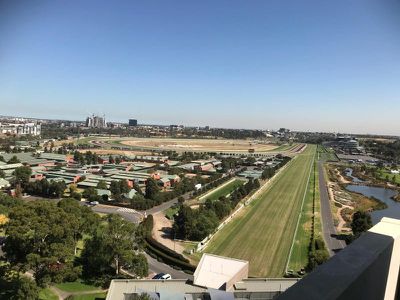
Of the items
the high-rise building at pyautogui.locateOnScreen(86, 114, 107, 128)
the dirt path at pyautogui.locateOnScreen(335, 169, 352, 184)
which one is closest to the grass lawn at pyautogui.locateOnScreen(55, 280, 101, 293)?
the dirt path at pyautogui.locateOnScreen(335, 169, 352, 184)

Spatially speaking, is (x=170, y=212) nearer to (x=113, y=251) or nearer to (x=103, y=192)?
(x=103, y=192)

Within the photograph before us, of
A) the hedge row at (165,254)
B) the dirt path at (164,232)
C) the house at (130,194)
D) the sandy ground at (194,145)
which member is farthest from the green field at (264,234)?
the sandy ground at (194,145)

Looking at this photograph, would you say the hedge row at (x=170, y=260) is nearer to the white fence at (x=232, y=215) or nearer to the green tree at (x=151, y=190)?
the white fence at (x=232, y=215)

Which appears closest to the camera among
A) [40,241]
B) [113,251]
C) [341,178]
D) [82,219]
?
[40,241]

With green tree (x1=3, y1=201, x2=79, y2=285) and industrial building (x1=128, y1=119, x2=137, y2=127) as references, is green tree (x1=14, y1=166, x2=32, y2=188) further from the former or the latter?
industrial building (x1=128, y1=119, x2=137, y2=127)

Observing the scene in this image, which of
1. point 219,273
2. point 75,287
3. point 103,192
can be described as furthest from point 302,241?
point 103,192

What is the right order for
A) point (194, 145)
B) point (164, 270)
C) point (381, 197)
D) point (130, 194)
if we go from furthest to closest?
point (194, 145) < point (381, 197) < point (130, 194) < point (164, 270)

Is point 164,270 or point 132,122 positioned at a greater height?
point 132,122
